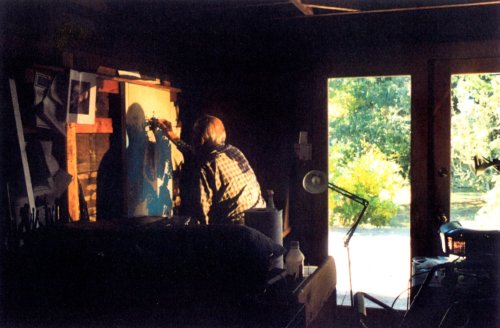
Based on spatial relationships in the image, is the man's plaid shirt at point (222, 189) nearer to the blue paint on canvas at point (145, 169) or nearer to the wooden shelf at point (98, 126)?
the blue paint on canvas at point (145, 169)

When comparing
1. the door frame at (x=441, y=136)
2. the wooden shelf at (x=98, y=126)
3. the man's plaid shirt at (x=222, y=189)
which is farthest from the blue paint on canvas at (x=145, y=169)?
the door frame at (x=441, y=136)

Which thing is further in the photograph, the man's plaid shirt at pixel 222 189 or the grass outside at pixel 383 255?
the grass outside at pixel 383 255

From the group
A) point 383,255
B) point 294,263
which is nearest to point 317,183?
point 294,263

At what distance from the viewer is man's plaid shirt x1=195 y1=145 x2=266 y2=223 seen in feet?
13.9

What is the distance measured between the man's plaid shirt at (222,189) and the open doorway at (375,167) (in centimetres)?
104

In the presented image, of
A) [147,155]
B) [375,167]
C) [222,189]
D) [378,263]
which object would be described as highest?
[147,155]

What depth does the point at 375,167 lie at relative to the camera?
188 inches

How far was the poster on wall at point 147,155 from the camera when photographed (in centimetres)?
381

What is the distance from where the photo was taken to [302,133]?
491cm

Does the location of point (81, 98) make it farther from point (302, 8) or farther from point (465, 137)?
point (465, 137)

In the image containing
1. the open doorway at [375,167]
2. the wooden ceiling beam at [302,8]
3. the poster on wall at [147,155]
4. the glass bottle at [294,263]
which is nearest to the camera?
the glass bottle at [294,263]

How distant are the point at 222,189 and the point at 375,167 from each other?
4.83ft

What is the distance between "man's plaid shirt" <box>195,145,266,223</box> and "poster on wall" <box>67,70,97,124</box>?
1183mm

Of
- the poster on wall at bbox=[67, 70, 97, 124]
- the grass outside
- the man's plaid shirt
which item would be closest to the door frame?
the grass outside
